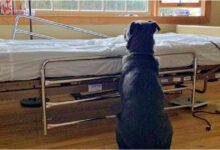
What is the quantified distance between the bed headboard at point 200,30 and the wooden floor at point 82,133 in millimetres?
1167

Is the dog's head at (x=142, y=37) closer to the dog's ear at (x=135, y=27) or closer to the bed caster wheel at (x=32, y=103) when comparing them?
the dog's ear at (x=135, y=27)

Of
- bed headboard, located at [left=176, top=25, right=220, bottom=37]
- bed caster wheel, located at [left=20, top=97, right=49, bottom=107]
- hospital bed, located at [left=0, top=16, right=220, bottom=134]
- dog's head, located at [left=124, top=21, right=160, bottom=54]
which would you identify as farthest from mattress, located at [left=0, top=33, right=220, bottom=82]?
bed headboard, located at [left=176, top=25, right=220, bottom=37]

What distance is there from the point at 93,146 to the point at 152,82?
629 mm

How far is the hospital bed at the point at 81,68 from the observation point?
68.1 inches

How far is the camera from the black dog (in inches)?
56.7

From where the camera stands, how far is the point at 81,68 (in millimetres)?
1841

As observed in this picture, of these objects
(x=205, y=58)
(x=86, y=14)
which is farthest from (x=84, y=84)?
(x=86, y=14)

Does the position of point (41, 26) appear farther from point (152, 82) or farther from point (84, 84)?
point (152, 82)

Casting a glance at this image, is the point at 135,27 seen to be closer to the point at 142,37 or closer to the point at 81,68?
the point at 142,37

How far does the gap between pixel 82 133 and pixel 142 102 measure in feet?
2.43

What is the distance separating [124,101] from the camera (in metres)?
1.54

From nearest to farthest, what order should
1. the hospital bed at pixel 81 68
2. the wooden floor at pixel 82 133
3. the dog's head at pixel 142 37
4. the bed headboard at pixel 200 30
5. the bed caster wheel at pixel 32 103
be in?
1. the dog's head at pixel 142 37
2. the hospital bed at pixel 81 68
3. the wooden floor at pixel 82 133
4. the bed caster wheel at pixel 32 103
5. the bed headboard at pixel 200 30

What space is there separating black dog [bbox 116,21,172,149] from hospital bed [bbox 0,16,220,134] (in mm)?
326

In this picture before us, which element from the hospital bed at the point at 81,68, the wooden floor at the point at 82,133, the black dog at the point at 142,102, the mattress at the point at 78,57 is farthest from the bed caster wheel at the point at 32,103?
the black dog at the point at 142,102
